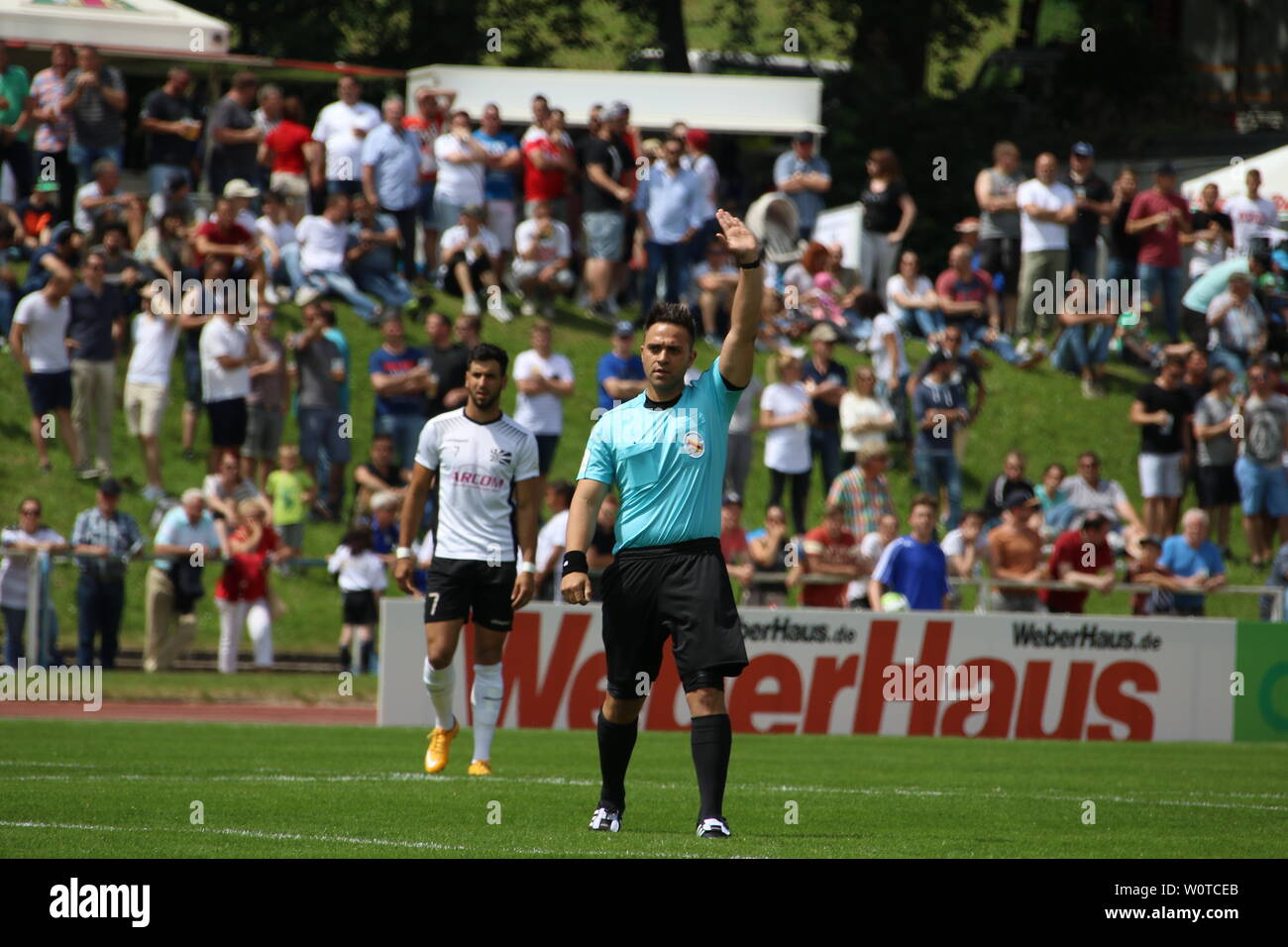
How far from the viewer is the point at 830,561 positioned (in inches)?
726

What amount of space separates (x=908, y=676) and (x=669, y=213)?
28.8 ft

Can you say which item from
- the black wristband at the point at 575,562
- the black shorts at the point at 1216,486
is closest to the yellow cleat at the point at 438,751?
the black wristband at the point at 575,562

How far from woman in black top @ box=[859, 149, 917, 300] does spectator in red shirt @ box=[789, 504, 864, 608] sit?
7751 millimetres

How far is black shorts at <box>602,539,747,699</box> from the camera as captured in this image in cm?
793

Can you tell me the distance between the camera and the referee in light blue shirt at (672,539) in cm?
791

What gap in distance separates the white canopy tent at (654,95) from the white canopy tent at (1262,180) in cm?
582

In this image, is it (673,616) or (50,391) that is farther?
(50,391)

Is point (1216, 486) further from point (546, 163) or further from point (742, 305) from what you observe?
point (742, 305)

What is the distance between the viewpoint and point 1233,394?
23.8 meters

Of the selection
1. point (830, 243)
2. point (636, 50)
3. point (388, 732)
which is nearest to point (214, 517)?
point (388, 732)

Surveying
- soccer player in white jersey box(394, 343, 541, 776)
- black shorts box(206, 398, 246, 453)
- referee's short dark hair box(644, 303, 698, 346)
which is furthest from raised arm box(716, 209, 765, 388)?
black shorts box(206, 398, 246, 453)

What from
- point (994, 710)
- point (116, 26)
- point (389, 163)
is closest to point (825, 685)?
point (994, 710)

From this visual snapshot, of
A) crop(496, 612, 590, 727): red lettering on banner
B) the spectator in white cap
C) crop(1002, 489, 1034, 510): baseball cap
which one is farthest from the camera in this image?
the spectator in white cap

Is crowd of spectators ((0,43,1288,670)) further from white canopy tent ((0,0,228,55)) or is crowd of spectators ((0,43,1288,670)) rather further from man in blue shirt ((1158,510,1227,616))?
white canopy tent ((0,0,228,55))
